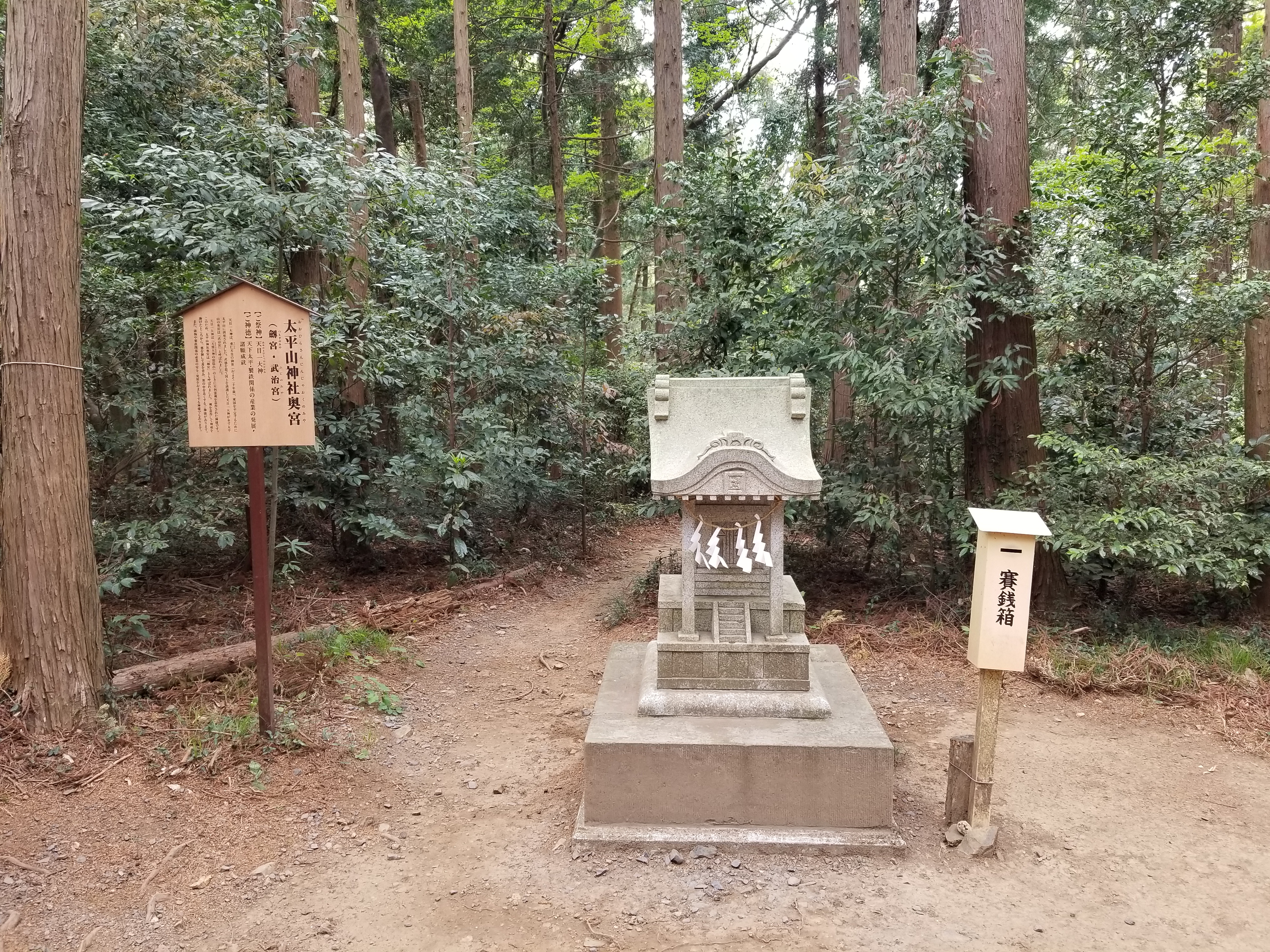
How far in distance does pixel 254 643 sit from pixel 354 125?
6686 mm

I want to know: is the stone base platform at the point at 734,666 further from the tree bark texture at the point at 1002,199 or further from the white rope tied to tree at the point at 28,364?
the white rope tied to tree at the point at 28,364

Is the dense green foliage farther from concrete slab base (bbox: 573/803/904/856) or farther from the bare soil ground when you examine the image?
concrete slab base (bbox: 573/803/904/856)

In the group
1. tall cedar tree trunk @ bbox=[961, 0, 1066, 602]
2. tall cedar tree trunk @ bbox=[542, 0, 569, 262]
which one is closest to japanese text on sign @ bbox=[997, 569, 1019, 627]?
tall cedar tree trunk @ bbox=[961, 0, 1066, 602]

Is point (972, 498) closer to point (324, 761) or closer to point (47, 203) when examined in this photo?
point (324, 761)

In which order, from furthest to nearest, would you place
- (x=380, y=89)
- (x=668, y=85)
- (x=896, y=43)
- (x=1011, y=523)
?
(x=380, y=89) < (x=668, y=85) < (x=896, y=43) < (x=1011, y=523)

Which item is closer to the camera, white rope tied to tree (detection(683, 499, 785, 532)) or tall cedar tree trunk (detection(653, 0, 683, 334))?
white rope tied to tree (detection(683, 499, 785, 532))

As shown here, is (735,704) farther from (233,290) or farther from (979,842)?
(233,290)

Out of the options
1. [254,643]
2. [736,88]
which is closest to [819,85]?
[736,88]

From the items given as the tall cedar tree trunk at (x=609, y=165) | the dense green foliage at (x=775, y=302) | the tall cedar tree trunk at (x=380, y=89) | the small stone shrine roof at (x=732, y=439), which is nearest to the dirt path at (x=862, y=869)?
the dense green foliage at (x=775, y=302)

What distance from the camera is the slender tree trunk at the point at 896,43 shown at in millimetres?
9742

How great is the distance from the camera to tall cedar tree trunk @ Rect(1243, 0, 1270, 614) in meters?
6.73

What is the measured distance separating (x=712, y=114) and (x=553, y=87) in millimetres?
3877

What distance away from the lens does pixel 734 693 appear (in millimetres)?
4441

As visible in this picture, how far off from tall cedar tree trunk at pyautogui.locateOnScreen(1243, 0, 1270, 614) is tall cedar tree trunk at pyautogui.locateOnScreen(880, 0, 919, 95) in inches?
150
